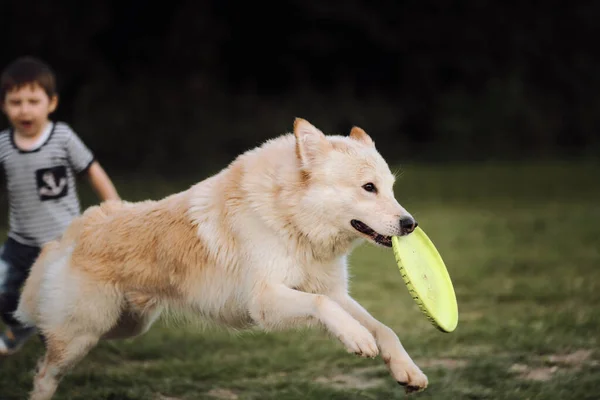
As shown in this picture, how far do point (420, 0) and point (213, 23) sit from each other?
4.95 m

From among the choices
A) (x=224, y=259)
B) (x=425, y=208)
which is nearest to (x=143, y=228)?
(x=224, y=259)

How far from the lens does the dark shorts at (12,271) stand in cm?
527

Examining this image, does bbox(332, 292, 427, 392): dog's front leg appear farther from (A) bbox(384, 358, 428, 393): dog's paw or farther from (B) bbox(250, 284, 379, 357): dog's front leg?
(B) bbox(250, 284, 379, 357): dog's front leg

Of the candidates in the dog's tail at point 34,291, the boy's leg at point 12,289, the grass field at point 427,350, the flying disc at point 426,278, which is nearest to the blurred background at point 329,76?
the grass field at point 427,350

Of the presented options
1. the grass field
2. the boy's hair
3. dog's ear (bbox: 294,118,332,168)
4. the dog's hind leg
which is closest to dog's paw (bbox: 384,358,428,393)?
the grass field

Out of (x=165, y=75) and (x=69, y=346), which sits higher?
(x=165, y=75)

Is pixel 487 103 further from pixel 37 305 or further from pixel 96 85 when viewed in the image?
pixel 37 305

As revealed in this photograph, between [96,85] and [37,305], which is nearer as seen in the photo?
[37,305]

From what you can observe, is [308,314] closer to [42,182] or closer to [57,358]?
[57,358]

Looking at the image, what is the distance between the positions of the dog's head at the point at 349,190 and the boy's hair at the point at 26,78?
1.85 m

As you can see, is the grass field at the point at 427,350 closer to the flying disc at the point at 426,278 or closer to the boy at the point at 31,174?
the flying disc at the point at 426,278

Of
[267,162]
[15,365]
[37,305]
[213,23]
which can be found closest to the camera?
[267,162]

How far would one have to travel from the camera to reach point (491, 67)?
21.0 meters

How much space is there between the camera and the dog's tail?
4.81 meters
